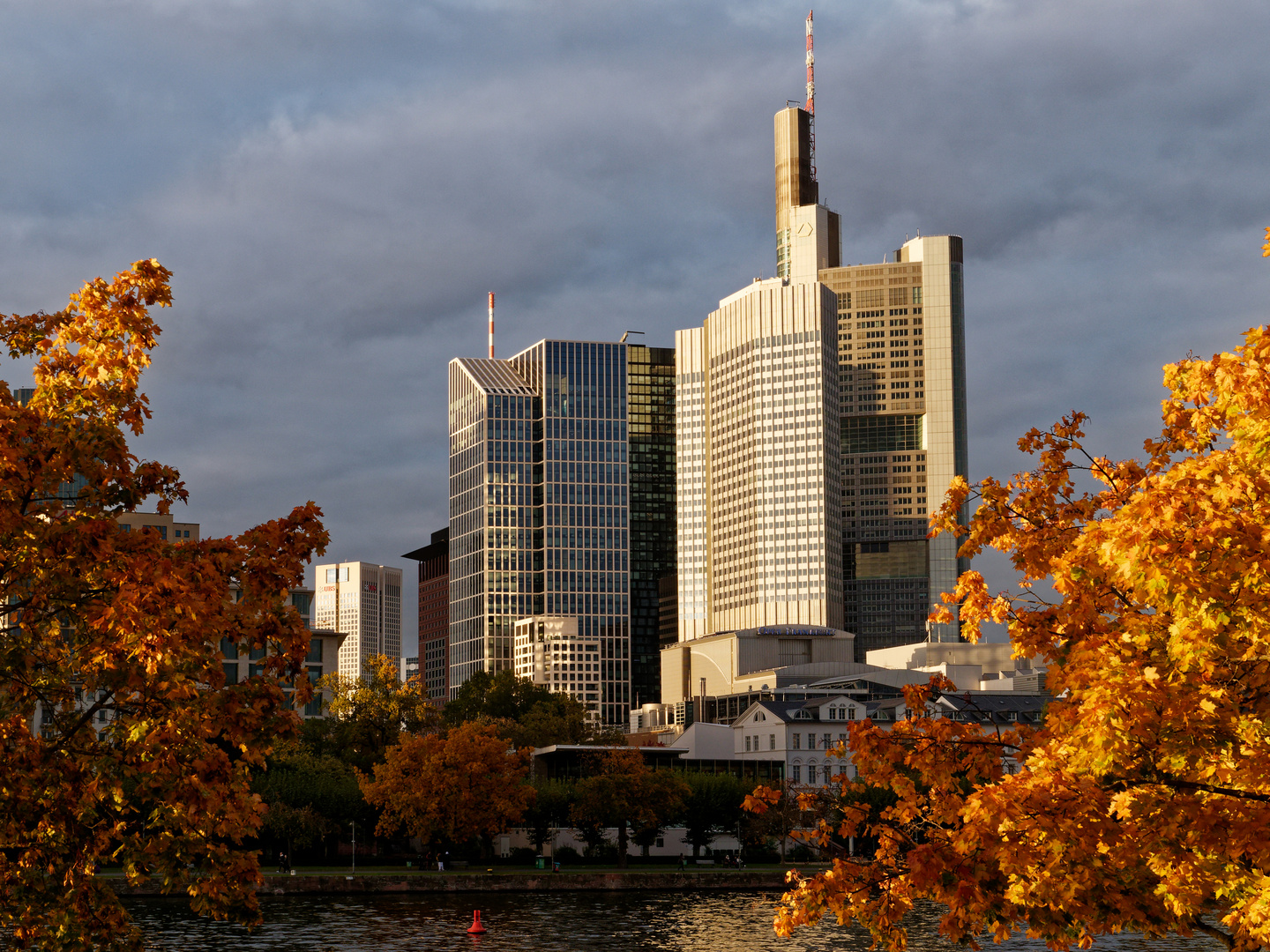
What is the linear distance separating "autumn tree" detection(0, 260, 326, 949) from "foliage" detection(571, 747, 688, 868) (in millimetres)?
130348

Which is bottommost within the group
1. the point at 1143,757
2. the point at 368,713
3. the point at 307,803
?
the point at 307,803

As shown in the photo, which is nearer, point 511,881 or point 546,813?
point 511,881

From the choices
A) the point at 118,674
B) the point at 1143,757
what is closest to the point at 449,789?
the point at 118,674

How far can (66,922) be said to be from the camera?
2102 centimetres

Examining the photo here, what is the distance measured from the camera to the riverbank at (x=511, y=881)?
123m

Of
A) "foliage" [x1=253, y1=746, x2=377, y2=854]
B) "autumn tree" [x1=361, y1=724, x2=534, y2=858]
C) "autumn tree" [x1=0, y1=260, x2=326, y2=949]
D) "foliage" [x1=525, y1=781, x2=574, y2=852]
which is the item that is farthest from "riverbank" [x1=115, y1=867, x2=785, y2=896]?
"autumn tree" [x1=0, y1=260, x2=326, y2=949]

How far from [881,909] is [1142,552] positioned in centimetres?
895

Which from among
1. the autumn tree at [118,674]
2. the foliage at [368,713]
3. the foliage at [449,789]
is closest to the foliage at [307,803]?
the foliage at [449,789]

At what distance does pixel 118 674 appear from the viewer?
19906mm

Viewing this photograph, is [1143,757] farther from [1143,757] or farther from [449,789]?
[449,789]

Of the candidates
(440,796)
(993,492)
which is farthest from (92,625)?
(440,796)

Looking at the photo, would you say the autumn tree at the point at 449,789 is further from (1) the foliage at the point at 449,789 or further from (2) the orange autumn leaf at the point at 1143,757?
(2) the orange autumn leaf at the point at 1143,757

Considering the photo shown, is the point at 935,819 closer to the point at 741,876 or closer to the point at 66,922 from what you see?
the point at 66,922

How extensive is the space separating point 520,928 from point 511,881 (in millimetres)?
34809
